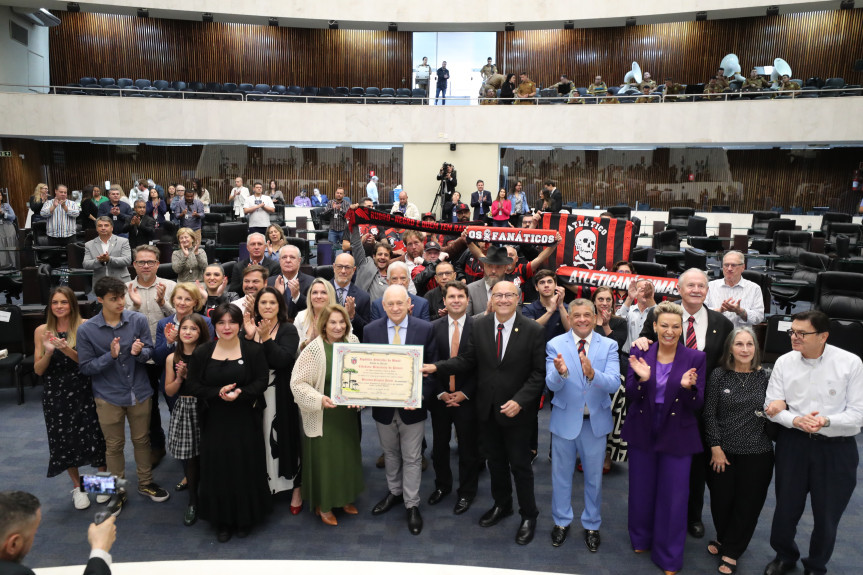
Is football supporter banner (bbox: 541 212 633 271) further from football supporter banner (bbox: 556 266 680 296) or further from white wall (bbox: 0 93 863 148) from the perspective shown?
white wall (bbox: 0 93 863 148)

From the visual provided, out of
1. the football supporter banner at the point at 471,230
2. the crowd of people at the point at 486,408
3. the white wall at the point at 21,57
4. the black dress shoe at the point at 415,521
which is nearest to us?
the crowd of people at the point at 486,408

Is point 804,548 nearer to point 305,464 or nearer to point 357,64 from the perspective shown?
point 305,464

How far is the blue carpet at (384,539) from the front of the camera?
13.8ft

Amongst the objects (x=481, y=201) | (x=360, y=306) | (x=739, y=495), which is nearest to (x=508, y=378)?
(x=739, y=495)

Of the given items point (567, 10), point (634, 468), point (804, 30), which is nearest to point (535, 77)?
point (567, 10)

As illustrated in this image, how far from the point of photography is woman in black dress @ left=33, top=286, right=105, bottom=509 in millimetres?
4742

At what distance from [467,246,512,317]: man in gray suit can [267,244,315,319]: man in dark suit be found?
148cm

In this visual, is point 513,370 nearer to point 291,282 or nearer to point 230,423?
point 230,423

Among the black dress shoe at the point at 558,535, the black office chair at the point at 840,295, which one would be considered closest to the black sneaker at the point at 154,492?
the black dress shoe at the point at 558,535

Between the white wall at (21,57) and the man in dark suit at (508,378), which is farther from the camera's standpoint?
the white wall at (21,57)

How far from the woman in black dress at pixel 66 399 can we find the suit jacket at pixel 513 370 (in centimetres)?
302

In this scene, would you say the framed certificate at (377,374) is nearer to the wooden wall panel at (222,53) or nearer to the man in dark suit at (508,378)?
the man in dark suit at (508,378)

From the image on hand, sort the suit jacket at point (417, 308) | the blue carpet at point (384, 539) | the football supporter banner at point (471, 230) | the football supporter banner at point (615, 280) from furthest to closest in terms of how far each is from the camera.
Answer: the football supporter banner at point (471, 230)
the suit jacket at point (417, 308)
the football supporter banner at point (615, 280)
the blue carpet at point (384, 539)

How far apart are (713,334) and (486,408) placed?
5.37ft
